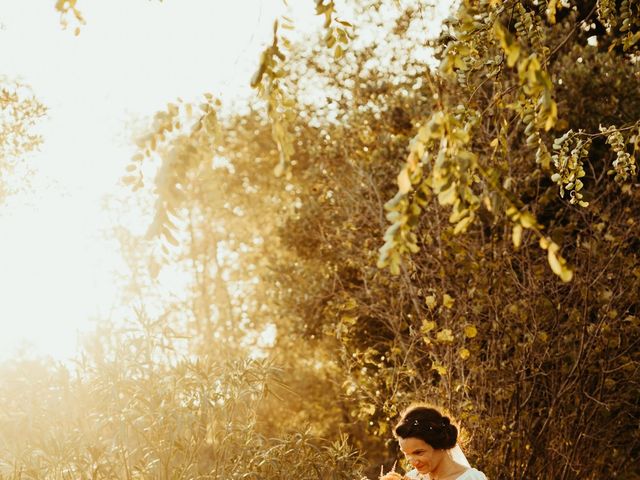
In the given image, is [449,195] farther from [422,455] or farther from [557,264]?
[422,455]

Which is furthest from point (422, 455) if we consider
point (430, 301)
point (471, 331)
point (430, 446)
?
point (430, 301)

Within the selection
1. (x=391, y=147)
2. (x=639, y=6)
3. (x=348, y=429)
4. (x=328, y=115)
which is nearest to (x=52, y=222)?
(x=328, y=115)

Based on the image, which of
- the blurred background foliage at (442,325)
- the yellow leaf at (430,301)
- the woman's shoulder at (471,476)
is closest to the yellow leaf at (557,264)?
the blurred background foliage at (442,325)

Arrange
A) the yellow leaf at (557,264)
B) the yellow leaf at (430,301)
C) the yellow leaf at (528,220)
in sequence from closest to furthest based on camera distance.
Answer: the yellow leaf at (557,264) → the yellow leaf at (528,220) → the yellow leaf at (430,301)

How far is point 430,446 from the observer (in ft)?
14.7

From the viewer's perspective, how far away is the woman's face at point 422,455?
4.46 metres

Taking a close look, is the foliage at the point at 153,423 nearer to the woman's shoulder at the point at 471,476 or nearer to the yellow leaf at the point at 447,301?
the yellow leaf at the point at 447,301

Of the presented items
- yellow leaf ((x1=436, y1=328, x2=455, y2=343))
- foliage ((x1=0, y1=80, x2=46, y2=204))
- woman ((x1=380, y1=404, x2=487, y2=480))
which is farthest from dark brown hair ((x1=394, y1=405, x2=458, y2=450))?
foliage ((x1=0, y1=80, x2=46, y2=204))

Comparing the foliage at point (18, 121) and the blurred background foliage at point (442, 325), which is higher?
the foliage at point (18, 121)

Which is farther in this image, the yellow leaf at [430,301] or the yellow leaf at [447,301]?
the yellow leaf at [430,301]

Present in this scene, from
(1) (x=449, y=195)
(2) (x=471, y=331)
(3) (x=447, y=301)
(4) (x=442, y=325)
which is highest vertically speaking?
(1) (x=449, y=195)

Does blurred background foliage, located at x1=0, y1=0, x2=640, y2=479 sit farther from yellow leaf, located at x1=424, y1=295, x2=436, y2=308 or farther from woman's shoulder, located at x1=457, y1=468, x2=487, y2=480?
woman's shoulder, located at x1=457, y1=468, x2=487, y2=480

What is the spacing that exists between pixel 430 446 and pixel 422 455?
0.06 metres

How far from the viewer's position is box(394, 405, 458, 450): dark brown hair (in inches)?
177
